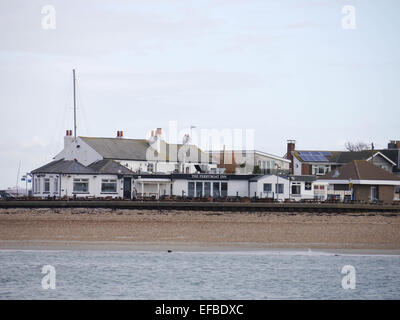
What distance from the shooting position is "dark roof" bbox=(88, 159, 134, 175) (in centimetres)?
6806

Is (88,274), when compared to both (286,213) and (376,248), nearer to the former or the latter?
(376,248)

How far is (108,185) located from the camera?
6675 cm

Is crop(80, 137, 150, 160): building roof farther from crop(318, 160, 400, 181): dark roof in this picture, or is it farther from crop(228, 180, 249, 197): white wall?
crop(318, 160, 400, 181): dark roof

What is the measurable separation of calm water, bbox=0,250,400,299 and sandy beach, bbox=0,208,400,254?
1.71m

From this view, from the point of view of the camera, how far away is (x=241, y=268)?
33.8 meters

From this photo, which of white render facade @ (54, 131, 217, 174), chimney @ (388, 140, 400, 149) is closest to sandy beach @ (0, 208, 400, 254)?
white render facade @ (54, 131, 217, 174)

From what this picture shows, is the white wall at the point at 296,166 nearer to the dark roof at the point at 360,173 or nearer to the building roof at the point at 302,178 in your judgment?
the dark roof at the point at 360,173

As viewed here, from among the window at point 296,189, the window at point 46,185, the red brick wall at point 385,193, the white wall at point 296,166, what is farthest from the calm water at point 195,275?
the white wall at point 296,166

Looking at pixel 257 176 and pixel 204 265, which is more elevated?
pixel 257 176

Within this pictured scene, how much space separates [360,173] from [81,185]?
27863 millimetres

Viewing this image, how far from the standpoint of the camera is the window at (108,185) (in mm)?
66556

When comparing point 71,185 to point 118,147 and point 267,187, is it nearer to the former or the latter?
point 118,147
